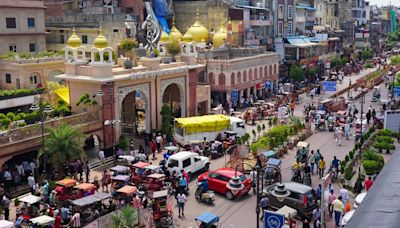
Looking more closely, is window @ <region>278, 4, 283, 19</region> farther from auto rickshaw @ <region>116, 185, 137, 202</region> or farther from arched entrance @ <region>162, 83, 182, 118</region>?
auto rickshaw @ <region>116, 185, 137, 202</region>

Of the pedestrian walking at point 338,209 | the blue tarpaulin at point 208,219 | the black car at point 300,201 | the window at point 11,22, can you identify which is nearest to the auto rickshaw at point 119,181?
the blue tarpaulin at point 208,219

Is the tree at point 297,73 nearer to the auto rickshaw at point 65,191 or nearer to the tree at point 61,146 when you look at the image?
the tree at point 61,146

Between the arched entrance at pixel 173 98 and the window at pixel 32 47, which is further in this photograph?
the window at pixel 32 47

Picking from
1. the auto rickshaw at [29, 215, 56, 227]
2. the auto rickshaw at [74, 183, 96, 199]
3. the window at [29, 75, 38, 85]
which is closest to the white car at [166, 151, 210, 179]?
the auto rickshaw at [74, 183, 96, 199]

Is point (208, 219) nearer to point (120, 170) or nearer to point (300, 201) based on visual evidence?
point (300, 201)

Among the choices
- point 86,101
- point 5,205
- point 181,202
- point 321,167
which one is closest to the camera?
point 5,205

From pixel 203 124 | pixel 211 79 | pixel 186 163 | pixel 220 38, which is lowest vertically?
pixel 186 163

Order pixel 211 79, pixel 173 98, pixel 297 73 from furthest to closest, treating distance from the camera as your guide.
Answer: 1. pixel 297 73
2. pixel 211 79
3. pixel 173 98

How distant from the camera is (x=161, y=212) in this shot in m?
20.8

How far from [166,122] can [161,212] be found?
1393cm

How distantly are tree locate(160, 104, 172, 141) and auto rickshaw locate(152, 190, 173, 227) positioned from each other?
12875mm

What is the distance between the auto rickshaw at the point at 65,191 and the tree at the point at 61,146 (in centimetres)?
264

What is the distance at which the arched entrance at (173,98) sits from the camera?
3896 cm

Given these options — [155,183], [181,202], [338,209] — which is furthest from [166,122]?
[338,209]
